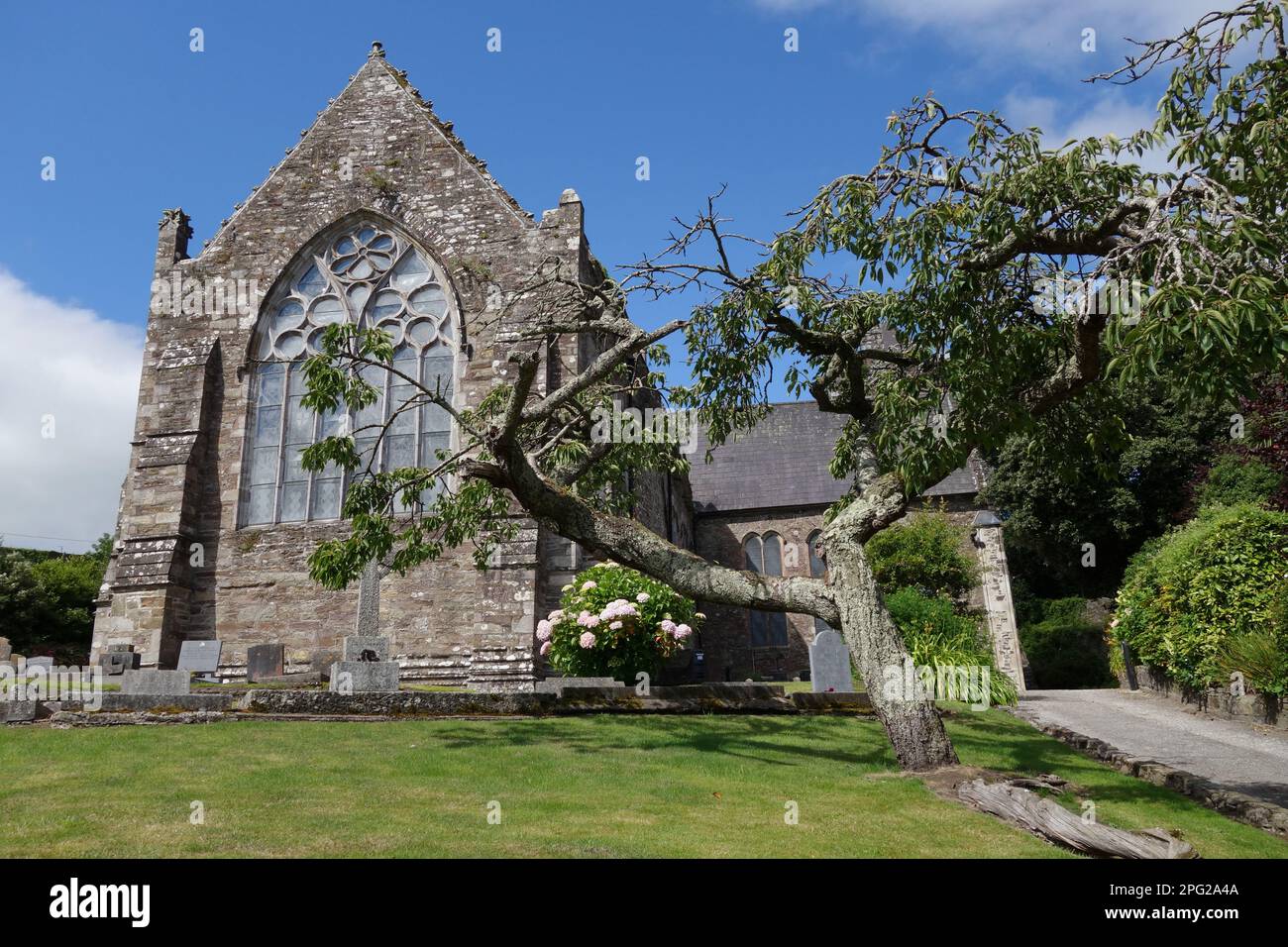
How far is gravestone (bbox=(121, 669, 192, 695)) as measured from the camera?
12.4 m

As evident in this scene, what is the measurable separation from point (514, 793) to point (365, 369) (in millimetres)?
13338

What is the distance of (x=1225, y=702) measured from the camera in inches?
522

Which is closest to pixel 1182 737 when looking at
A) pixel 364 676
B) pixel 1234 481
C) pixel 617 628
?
pixel 617 628

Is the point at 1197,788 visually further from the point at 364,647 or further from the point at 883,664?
the point at 364,647

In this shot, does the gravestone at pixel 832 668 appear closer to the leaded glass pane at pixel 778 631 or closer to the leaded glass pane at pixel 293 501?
the leaded glass pane at pixel 293 501

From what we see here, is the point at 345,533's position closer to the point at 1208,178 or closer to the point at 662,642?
the point at 662,642

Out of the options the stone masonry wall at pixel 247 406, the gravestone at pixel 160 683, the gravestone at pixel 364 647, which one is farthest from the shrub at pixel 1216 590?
the gravestone at pixel 160 683

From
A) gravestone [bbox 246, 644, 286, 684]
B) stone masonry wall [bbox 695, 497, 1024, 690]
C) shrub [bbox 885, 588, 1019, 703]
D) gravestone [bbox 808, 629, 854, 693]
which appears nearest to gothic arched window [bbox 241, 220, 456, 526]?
gravestone [bbox 246, 644, 286, 684]

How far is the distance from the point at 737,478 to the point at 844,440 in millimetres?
22052

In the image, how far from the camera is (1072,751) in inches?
404

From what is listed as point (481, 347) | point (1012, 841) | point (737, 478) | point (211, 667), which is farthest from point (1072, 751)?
point (737, 478)

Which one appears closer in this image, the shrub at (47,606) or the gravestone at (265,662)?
the gravestone at (265,662)

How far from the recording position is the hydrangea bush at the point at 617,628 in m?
13.9

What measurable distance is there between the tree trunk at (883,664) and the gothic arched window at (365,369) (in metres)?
10.6
